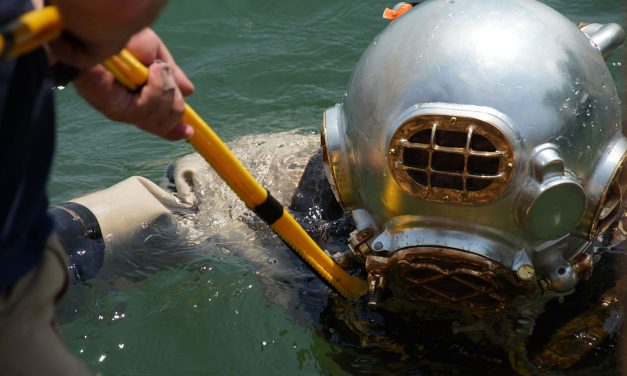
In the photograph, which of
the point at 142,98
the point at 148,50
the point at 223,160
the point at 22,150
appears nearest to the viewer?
the point at 22,150

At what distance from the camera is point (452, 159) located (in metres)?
1.98

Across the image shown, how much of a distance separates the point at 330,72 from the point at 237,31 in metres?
0.70

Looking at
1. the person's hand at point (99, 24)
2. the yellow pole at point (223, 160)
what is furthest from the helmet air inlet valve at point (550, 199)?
the person's hand at point (99, 24)

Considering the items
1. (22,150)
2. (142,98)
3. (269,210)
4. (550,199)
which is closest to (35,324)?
(22,150)

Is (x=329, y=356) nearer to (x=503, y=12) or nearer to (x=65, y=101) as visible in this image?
(x=503, y=12)

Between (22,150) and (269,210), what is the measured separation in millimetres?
920

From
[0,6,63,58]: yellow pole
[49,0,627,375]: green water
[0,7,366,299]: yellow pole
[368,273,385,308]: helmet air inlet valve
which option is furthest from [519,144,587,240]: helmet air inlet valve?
[0,6,63,58]: yellow pole

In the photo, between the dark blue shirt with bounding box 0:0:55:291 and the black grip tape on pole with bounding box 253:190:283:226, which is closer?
the dark blue shirt with bounding box 0:0:55:291

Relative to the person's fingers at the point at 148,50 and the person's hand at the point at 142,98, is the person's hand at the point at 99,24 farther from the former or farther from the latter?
the person's fingers at the point at 148,50

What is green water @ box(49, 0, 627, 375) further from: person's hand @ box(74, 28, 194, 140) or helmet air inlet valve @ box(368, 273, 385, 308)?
person's hand @ box(74, 28, 194, 140)

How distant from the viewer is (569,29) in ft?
6.89

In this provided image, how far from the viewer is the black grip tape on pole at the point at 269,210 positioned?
207 cm

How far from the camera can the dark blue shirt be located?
1199 mm

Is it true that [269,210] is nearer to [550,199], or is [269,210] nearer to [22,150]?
[550,199]
